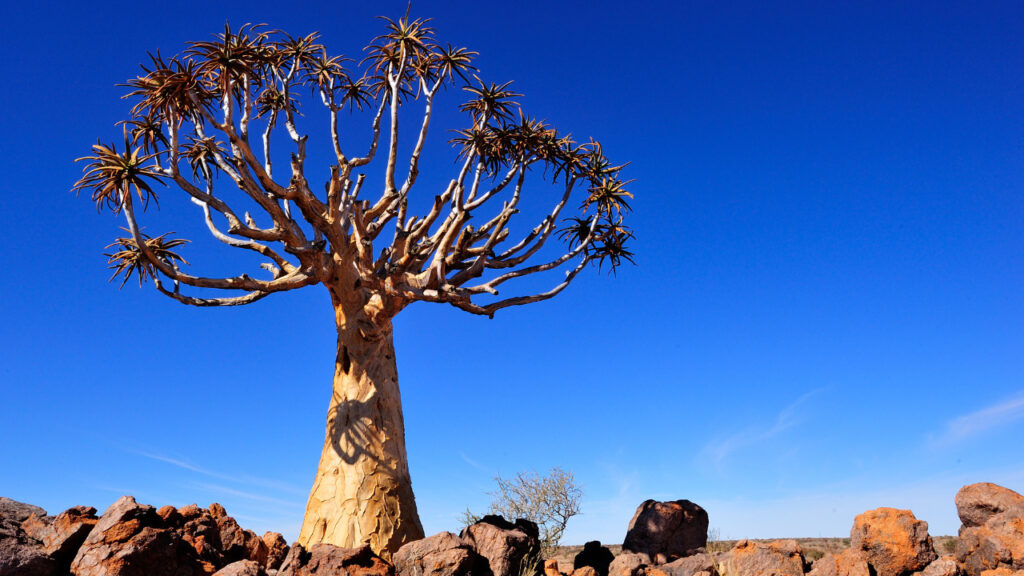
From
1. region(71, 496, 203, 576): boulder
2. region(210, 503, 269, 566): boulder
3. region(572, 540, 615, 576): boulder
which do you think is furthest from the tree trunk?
region(71, 496, 203, 576): boulder

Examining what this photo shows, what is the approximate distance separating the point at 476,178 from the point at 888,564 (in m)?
9.23

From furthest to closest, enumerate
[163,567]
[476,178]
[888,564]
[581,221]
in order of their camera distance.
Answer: [581,221]
[476,178]
[888,564]
[163,567]

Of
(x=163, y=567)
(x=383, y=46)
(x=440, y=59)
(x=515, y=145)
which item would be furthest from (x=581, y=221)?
(x=163, y=567)

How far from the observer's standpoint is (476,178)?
14508 mm

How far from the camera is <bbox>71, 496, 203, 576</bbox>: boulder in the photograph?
8078 millimetres

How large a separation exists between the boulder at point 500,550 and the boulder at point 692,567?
2062 mm

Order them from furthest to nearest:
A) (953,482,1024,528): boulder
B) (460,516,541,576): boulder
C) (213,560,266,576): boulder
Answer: (953,482,1024,528): boulder → (460,516,541,576): boulder → (213,560,266,576): boulder

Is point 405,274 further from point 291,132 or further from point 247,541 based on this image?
point 247,541

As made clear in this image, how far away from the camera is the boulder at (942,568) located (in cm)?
938

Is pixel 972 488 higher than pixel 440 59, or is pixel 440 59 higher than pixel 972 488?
pixel 440 59

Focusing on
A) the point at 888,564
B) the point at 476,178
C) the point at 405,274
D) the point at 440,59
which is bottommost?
the point at 888,564

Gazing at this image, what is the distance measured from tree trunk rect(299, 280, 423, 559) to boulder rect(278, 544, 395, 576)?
2.90 metres

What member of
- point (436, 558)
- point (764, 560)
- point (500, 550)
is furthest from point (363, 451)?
point (764, 560)

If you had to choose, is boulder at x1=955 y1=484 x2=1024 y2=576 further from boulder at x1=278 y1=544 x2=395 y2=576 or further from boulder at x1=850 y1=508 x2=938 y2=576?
boulder at x1=278 y1=544 x2=395 y2=576
